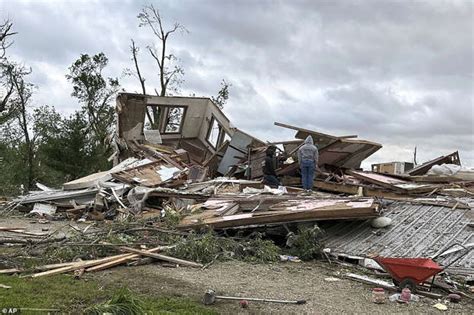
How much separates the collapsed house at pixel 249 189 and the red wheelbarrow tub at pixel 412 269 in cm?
113

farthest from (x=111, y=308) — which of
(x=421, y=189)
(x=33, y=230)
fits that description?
(x=421, y=189)

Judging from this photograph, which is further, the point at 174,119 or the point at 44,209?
the point at 174,119

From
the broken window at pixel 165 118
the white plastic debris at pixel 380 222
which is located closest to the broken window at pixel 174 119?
the broken window at pixel 165 118

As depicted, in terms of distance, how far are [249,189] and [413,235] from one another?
4854 mm

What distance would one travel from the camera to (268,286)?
19.4ft

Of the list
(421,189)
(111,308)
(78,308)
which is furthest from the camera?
(421,189)

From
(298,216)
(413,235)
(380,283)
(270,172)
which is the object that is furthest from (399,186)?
(380,283)

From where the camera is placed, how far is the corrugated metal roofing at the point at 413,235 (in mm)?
7246

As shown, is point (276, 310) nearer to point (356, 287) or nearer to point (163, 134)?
point (356, 287)

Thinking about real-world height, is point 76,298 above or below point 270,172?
below

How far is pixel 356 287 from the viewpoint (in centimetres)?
603

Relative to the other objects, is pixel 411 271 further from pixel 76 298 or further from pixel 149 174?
pixel 149 174

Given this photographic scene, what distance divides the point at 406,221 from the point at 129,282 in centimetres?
491

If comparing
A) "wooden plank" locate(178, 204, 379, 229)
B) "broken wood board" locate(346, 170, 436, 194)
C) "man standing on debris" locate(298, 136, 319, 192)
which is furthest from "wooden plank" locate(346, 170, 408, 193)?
"wooden plank" locate(178, 204, 379, 229)
